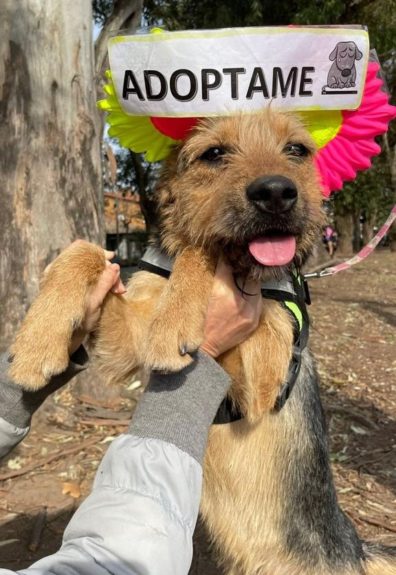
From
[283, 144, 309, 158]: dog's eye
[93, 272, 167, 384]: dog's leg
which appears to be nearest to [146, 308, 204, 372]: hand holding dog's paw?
[93, 272, 167, 384]: dog's leg

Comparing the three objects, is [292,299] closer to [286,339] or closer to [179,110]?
[286,339]

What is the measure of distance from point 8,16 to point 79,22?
1.90ft

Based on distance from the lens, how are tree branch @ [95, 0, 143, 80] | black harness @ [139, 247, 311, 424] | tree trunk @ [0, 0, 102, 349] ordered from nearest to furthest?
black harness @ [139, 247, 311, 424] → tree trunk @ [0, 0, 102, 349] → tree branch @ [95, 0, 143, 80]

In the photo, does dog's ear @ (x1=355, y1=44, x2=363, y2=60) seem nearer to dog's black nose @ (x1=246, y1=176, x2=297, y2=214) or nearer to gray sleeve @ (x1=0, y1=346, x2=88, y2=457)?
dog's black nose @ (x1=246, y1=176, x2=297, y2=214)

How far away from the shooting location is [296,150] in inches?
112

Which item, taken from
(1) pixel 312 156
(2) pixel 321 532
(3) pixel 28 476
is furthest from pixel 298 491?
(3) pixel 28 476

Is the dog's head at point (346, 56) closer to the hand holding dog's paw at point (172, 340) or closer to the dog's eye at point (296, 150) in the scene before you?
the dog's eye at point (296, 150)

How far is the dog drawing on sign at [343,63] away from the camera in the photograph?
95.4 inches

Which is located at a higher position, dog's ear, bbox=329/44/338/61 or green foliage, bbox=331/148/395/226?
dog's ear, bbox=329/44/338/61

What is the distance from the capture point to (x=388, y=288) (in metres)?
13.2

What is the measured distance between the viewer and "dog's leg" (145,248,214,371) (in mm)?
2068

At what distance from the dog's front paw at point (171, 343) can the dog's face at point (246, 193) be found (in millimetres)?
456

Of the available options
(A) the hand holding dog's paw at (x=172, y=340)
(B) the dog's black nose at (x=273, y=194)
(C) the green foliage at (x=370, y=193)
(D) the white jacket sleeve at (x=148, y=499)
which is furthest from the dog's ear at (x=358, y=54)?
(C) the green foliage at (x=370, y=193)

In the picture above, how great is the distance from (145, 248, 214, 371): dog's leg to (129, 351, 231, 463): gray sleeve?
0.16ft
